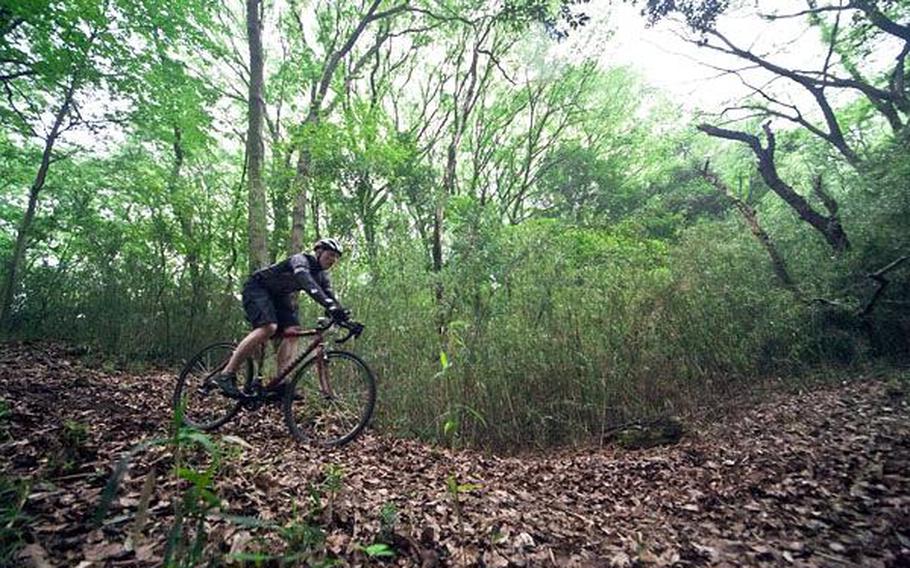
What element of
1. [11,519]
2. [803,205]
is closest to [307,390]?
[11,519]

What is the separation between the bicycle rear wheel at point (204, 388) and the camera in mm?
4133

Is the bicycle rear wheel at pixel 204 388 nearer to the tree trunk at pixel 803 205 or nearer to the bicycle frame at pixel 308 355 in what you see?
the bicycle frame at pixel 308 355

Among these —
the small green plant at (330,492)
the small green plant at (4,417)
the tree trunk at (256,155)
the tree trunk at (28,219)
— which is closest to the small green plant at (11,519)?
the small green plant at (4,417)

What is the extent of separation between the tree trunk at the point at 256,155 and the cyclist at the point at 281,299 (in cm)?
197

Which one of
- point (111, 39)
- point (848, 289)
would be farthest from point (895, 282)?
point (111, 39)

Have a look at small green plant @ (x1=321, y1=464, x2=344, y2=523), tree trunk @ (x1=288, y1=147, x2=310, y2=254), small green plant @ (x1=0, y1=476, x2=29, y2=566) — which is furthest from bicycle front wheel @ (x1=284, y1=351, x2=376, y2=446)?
tree trunk @ (x1=288, y1=147, x2=310, y2=254)

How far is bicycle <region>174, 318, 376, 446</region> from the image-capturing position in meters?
4.04

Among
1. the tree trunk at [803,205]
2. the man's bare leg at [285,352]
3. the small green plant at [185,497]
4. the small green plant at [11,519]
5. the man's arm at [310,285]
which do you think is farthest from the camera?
the tree trunk at [803,205]

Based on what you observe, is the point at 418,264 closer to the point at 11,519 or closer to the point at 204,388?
the point at 204,388

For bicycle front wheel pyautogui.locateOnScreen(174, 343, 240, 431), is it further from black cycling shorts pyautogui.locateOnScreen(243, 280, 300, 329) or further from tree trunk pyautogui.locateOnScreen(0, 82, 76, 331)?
tree trunk pyautogui.locateOnScreen(0, 82, 76, 331)

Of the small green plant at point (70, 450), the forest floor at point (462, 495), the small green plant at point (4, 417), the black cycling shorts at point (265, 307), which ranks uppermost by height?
the black cycling shorts at point (265, 307)

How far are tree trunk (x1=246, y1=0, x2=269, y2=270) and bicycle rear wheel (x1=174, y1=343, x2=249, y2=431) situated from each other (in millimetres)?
1796

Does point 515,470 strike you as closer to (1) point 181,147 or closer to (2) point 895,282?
(2) point 895,282

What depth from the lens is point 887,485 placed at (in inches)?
117
